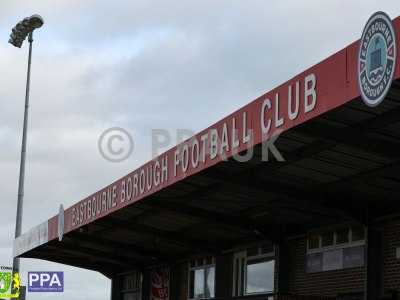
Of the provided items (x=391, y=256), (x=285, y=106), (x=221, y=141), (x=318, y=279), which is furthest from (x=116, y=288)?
(x=285, y=106)

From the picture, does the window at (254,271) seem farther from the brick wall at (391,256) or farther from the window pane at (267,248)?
Answer: the brick wall at (391,256)

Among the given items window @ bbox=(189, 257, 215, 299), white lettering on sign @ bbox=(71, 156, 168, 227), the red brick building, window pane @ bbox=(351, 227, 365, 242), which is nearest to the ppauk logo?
the red brick building

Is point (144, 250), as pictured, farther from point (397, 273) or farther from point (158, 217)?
point (397, 273)

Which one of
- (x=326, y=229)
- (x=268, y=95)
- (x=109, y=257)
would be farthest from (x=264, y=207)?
(x=109, y=257)

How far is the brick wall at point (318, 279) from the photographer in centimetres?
1817

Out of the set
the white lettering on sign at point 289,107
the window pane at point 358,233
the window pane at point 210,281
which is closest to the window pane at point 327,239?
the window pane at point 358,233

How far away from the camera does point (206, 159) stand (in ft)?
49.3

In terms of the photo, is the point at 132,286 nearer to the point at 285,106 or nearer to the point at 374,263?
the point at 374,263

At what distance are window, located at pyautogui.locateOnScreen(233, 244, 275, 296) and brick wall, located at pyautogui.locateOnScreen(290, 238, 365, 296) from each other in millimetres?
959

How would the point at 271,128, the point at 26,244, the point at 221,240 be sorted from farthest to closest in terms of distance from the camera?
the point at 26,244, the point at 221,240, the point at 271,128

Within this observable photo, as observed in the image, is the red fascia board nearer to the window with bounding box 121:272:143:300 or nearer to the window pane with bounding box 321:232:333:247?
the window pane with bounding box 321:232:333:247

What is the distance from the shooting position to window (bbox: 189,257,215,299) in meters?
25.7

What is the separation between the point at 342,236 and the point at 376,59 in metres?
9.46

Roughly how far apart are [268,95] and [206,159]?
8.81ft
